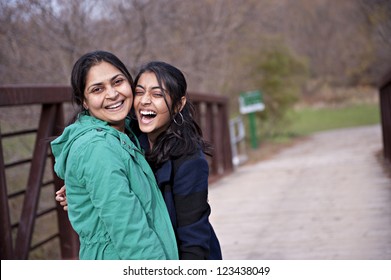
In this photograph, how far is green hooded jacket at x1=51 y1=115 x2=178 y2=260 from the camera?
2064mm

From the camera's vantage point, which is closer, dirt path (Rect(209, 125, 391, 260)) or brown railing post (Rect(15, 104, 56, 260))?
brown railing post (Rect(15, 104, 56, 260))

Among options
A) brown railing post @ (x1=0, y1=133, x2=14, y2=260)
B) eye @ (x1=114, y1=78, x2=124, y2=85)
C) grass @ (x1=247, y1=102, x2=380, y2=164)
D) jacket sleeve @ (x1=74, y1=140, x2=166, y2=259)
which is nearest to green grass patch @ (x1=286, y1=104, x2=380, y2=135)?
grass @ (x1=247, y1=102, x2=380, y2=164)

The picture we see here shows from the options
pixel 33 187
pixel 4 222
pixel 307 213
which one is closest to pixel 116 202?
pixel 4 222

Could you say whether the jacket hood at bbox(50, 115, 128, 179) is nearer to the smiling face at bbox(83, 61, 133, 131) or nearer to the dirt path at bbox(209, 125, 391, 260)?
the smiling face at bbox(83, 61, 133, 131)

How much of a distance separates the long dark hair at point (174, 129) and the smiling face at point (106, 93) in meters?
0.13

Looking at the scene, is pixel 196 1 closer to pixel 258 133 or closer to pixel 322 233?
pixel 322 233

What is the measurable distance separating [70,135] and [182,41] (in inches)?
361

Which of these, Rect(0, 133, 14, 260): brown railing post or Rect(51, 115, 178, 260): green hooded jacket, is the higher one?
Rect(51, 115, 178, 260): green hooded jacket

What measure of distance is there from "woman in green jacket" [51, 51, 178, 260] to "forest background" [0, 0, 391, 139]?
9.30 ft

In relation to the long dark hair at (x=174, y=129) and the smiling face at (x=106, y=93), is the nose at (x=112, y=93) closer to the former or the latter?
the smiling face at (x=106, y=93)

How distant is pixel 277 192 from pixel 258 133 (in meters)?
13.6
